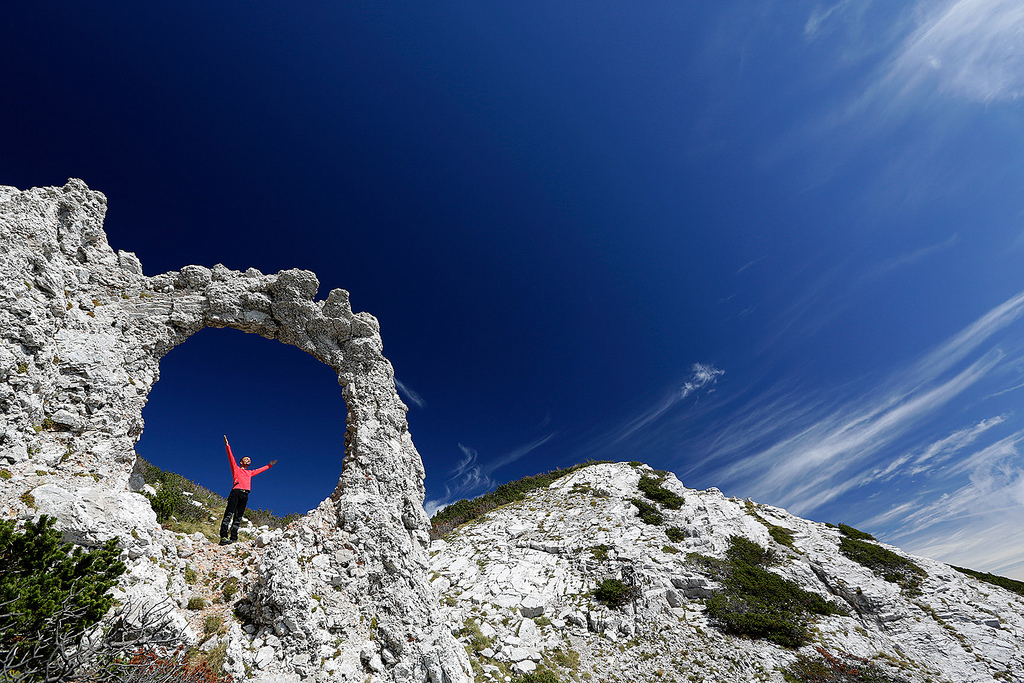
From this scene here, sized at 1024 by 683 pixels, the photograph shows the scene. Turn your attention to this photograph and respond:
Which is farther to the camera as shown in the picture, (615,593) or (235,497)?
(615,593)

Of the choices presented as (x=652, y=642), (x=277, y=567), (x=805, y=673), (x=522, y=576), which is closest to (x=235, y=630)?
(x=277, y=567)

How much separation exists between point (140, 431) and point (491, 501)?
2521 centimetres

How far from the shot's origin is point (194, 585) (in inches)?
401

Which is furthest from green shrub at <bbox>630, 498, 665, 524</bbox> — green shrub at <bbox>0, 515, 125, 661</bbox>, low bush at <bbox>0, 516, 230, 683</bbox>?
green shrub at <bbox>0, 515, 125, 661</bbox>

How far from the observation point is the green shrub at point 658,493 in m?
26.4

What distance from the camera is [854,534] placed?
82.7ft

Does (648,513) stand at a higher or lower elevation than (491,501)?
lower

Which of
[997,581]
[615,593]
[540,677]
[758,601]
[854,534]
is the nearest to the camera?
[540,677]

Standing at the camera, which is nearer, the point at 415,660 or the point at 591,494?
the point at 415,660

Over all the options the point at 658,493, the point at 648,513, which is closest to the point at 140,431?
the point at 648,513

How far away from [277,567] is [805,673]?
21.0m

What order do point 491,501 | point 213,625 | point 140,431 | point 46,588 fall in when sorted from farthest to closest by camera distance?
point 491,501
point 140,431
point 213,625
point 46,588

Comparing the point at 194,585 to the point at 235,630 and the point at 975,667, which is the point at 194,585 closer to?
the point at 235,630

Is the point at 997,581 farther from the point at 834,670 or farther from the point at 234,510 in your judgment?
the point at 234,510
